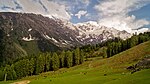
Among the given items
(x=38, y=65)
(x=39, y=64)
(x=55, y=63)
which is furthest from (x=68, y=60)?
(x=38, y=65)

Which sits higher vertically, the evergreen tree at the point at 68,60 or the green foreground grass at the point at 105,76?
the evergreen tree at the point at 68,60

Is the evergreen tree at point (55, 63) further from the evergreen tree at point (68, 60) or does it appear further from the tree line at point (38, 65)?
the evergreen tree at point (68, 60)

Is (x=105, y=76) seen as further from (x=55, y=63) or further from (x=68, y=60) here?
(x=68, y=60)

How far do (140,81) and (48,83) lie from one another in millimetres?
34198

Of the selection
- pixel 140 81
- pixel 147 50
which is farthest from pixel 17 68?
pixel 140 81

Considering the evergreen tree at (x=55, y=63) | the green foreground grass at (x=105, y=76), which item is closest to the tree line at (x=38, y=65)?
the evergreen tree at (x=55, y=63)

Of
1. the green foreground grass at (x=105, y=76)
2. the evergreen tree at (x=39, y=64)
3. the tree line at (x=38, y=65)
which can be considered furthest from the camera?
the evergreen tree at (x=39, y=64)

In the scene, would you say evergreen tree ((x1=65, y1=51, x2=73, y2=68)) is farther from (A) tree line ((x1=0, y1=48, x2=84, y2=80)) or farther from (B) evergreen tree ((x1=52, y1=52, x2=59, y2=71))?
(B) evergreen tree ((x1=52, y1=52, x2=59, y2=71))

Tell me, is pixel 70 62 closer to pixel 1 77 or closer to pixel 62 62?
pixel 62 62

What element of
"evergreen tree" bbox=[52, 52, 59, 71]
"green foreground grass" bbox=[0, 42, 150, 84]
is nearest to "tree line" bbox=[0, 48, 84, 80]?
"evergreen tree" bbox=[52, 52, 59, 71]

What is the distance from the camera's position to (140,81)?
44.4m

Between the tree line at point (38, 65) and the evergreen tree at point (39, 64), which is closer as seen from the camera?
the tree line at point (38, 65)

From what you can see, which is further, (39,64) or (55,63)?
(55,63)

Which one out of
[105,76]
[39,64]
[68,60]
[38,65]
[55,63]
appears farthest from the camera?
[68,60]
